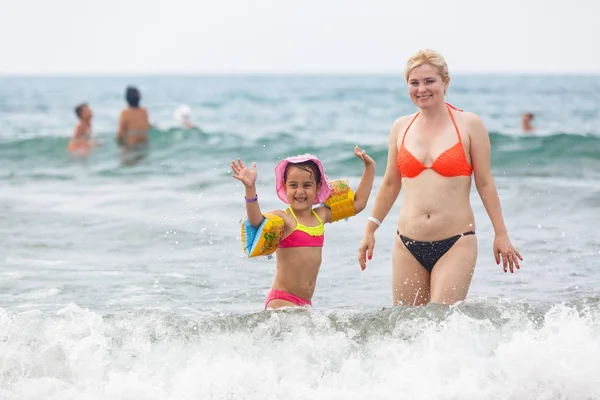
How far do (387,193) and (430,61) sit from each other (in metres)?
0.89

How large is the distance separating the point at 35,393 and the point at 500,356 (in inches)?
107

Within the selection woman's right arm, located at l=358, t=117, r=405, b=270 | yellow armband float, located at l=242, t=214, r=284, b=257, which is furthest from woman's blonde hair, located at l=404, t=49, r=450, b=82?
yellow armband float, located at l=242, t=214, r=284, b=257

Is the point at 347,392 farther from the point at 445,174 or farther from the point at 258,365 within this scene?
the point at 445,174

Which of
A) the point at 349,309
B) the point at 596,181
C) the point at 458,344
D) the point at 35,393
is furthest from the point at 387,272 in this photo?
the point at 596,181

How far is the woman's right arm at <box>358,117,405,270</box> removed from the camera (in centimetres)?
556

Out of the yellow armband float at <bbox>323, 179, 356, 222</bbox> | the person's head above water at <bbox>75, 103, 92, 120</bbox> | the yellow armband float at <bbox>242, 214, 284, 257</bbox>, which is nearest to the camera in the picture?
the yellow armband float at <bbox>242, 214, 284, 257</bbox>

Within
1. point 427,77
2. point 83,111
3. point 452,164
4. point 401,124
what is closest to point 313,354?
point 452,164

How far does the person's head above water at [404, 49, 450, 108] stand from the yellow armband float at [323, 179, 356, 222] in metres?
0.88

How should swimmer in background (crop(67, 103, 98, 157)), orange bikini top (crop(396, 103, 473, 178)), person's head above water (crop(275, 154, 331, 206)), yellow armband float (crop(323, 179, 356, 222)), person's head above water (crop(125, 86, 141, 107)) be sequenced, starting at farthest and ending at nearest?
swimmer in background (crop(67, 103, 98, 157)) → person's head above water (crop(125, 86, 141, 107)) → yellow armband float (crop(323, 179, 356, 222)) → person's head above water (crop(275, 154, 331, 206)) → orange bikini top (crop(396, 103, 473, 178))

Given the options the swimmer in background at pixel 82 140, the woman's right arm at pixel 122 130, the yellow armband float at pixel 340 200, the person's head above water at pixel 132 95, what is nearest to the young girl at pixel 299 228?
the yellow armband float at pixel 340 200

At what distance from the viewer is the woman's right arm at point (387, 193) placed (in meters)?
5.56

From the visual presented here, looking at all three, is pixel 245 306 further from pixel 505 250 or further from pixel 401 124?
pixel 505 250

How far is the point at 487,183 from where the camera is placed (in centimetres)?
535

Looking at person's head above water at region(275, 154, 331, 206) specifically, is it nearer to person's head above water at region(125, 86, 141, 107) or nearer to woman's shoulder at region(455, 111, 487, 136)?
woman's shoulder at region(455, 111, 487, 136)
